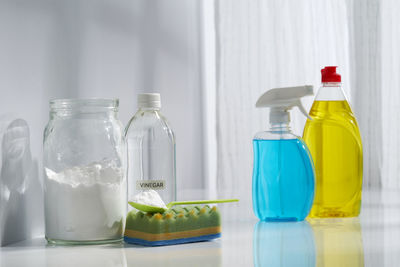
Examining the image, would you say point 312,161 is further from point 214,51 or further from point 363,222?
point 214,51

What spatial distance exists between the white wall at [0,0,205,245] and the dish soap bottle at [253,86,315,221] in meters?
0.29

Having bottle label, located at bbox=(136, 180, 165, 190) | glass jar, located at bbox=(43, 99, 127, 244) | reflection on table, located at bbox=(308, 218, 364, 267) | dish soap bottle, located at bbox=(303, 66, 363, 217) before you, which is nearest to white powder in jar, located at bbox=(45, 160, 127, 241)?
glass jar, located at bbox=(43, 99, 127, 244)

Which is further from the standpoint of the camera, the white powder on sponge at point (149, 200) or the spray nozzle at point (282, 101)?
the spray nozzle at point (282, 101)

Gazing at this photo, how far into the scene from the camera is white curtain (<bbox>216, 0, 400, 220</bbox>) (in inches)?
70.3

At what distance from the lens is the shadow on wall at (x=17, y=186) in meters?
0.73

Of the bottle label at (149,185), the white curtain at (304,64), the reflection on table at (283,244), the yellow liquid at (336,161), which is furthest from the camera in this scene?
the white curtain at (304,64)

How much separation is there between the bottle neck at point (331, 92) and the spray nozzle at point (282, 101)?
10 cm

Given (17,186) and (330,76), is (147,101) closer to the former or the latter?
(17,186)

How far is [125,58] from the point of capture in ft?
3.58

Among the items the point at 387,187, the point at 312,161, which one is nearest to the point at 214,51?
the point at 387,187

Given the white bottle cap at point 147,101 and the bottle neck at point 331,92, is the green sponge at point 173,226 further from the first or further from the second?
the bottle neck at point 331,92

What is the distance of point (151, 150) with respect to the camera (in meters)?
0.94

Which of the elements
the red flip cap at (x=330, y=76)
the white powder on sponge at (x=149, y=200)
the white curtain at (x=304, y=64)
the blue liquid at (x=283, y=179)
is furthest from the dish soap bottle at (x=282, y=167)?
the white curtain at (x=304, y=64)

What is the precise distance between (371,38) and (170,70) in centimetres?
76
